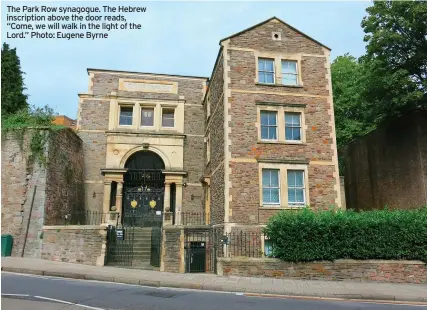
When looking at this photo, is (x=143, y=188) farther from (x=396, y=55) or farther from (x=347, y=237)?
(x=396, y=55)

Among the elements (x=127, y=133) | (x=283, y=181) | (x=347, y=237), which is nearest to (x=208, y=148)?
(x=127, y=133)

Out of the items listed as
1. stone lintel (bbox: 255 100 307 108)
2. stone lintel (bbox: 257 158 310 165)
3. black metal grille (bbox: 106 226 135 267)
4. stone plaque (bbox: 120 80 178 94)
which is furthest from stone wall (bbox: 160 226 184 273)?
stone plaque (bbox: 120 80 178 94)

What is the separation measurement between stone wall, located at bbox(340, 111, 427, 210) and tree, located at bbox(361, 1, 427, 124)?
176cm

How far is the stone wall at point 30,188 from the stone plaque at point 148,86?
6094 mm

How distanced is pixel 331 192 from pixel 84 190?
14.8m

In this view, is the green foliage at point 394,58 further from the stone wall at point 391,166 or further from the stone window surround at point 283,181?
the stone window surround at point 283,181

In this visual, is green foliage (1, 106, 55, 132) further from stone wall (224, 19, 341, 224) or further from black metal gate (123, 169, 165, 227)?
stone wall (224, 19, 341, 224)

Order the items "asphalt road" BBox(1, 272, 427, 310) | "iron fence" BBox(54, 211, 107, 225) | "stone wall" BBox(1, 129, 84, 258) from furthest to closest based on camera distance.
Answer: "iron fence" BBox(54, 211, 107, 225) → "stone wall" BBox(1, 129, 84, 258) → "asphalt road" BBox(1, 272, 427, 310)

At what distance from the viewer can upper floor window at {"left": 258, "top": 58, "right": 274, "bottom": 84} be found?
1831cm

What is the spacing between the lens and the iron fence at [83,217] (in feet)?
64.2

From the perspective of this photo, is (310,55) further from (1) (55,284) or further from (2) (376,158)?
(1) (55,284)

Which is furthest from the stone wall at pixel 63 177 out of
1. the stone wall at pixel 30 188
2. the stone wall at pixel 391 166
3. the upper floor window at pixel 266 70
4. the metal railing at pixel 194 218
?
the stone wall at pixel 391 166

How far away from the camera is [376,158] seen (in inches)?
906

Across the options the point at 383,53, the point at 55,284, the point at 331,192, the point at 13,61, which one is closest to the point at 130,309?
the point at 55,284
